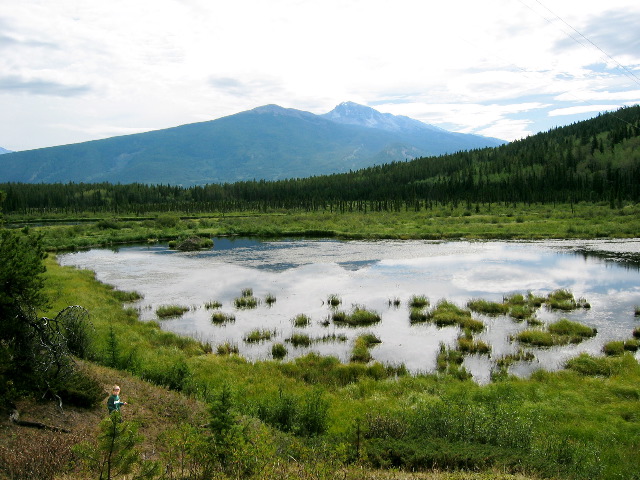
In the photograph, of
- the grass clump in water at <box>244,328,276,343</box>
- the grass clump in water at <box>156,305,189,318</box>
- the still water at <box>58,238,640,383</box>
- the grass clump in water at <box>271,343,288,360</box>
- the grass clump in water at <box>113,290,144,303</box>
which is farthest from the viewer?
the grass clump in water at <box>113,290,144,303</box>

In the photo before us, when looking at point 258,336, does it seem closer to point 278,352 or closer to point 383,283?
point 278,352

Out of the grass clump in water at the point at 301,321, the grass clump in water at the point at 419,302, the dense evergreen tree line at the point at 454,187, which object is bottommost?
the grass clump in water at the point at 301,321

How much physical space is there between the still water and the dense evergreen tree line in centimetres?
6679

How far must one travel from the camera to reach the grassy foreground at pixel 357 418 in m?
9.49

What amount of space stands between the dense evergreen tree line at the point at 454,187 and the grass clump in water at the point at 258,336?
102044 millimetres

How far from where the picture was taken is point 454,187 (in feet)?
483

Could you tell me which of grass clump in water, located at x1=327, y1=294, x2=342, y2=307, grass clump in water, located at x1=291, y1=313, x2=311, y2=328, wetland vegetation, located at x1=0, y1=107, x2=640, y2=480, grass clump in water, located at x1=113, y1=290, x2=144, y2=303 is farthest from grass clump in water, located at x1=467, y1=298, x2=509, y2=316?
grass clump in water, located at x1=113, y1=290, x2=144, y2=303

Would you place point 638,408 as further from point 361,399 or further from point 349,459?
point 349,459

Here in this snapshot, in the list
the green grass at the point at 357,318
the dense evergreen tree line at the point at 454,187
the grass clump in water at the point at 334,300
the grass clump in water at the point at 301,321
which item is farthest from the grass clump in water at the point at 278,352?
the dense evergreen tree line at the point at 454,187

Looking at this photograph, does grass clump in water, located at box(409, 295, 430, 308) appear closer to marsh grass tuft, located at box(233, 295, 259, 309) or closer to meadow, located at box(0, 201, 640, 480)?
meadow, located at box(0, 201, 640, 480)

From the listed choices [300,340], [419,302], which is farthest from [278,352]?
[419,302]

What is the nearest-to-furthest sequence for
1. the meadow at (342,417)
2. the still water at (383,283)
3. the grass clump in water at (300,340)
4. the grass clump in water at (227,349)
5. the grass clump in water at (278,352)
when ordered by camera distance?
1. the meadow at (342,417)
2. the grass clump in water at (278,352)
3. the grass clump in water at (227,349)
4. the still water at (383,283)
5. the grass clump in water at (300,340)

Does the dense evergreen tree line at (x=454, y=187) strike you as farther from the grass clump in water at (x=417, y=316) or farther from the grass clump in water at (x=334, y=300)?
the grass clump in water at (x=417, y=316)

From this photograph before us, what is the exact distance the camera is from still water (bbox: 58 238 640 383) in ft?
75.0
